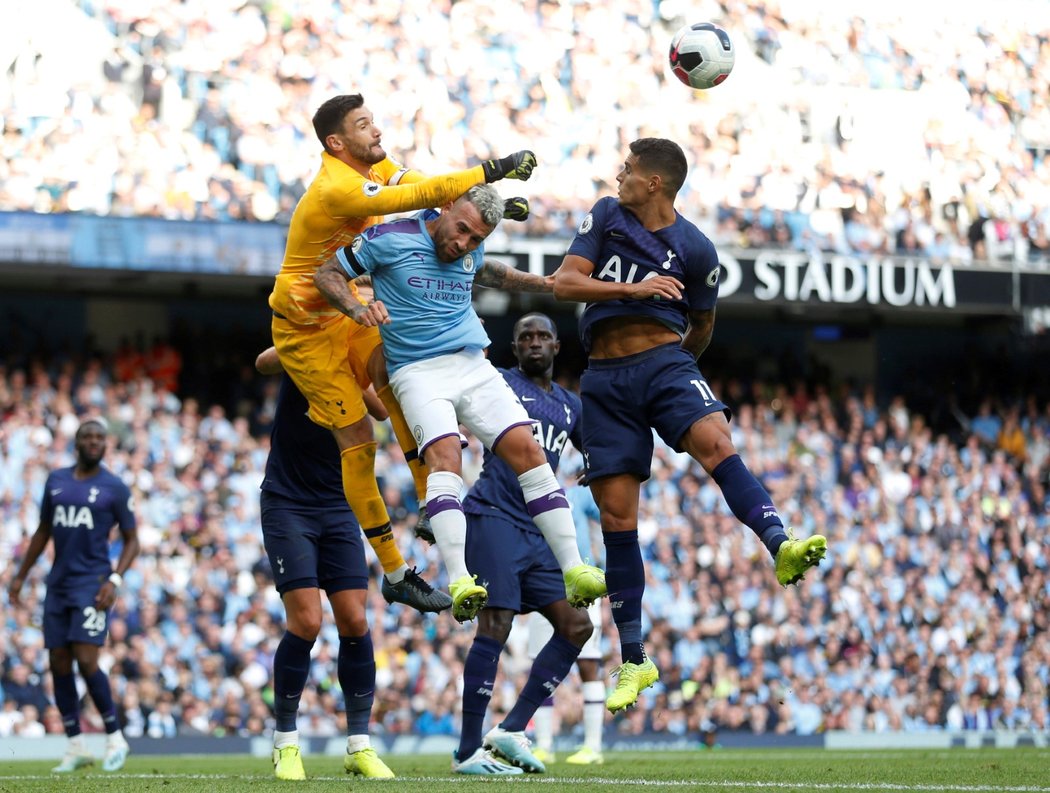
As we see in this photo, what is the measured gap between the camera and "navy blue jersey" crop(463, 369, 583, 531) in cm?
996

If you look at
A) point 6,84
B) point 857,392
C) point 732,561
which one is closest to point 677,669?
point 732,561

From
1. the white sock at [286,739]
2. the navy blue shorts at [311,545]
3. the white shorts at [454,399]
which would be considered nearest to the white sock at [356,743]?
the white sock at [286,739]

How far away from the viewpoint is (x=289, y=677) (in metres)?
8.77

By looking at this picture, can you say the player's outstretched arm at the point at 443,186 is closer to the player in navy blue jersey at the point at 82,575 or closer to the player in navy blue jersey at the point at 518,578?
the player in navy blue jersey at the point at 518,578

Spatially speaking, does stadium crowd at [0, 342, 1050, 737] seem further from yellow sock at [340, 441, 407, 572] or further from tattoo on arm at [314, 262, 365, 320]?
tattoo on arm at [314, 262, 365, 320]

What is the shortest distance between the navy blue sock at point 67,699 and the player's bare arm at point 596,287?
5.94m

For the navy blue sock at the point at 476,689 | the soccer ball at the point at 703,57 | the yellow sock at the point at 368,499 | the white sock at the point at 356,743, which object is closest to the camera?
the yellow sock at the point at 368,499

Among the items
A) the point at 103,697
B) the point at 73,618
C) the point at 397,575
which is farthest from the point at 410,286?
the point at 103,697

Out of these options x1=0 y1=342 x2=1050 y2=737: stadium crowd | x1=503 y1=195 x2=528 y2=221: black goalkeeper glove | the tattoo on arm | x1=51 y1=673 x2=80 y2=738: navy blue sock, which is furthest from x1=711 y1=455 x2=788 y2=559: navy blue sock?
x1=0 y1=342 x2=1050 y2=737: stadium crowd

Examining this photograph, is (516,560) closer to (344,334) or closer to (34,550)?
(344,334)

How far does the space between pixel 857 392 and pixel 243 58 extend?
10.2 meters

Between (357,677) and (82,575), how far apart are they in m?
3.94

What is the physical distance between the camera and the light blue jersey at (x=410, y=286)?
8.09m

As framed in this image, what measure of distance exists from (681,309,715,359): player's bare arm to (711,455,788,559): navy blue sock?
2.62 feet
